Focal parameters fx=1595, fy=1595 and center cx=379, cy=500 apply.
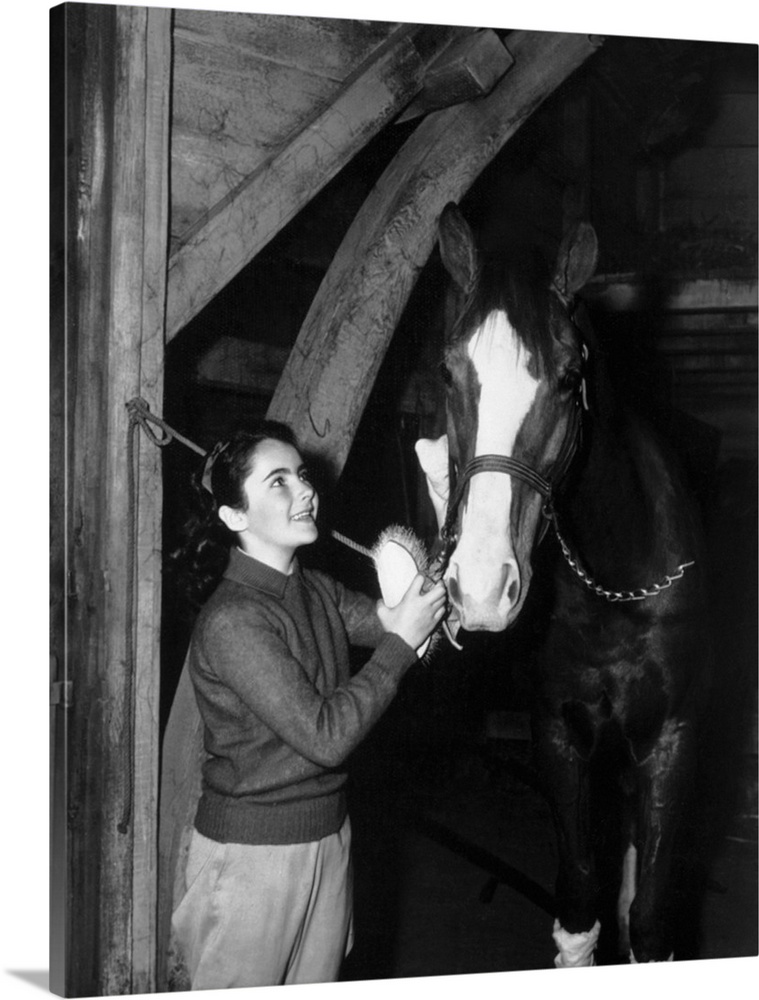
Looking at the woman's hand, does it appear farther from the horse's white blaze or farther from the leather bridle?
the horse's white blaze

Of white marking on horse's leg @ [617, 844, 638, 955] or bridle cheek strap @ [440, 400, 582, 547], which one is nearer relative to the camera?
bridle cheek strap @ [440, 400, 582, 547]

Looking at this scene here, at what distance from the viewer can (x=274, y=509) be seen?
2838mm

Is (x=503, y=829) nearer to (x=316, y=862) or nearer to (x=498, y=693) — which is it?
(x=498, y=693)

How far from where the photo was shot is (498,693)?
122 inches

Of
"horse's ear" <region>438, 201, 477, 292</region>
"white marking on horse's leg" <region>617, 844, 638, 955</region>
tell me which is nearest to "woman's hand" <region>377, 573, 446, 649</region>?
"horse's ear" <region>438, 201, 477, 292</region>

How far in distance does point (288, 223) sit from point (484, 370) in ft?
1.70

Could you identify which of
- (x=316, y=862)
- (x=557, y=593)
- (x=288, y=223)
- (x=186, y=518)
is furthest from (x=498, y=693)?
(x=288, y=223)

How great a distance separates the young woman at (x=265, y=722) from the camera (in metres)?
2.79

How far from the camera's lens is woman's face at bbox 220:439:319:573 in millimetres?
2824

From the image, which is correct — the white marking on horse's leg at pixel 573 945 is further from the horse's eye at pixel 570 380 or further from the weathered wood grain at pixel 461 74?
the weathered wood grain at pixel 461 74

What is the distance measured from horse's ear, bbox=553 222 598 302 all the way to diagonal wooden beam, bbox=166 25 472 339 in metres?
0.43

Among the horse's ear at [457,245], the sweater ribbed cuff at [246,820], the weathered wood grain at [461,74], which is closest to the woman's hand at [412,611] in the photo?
the sweater ribbed cuff at [246,820]

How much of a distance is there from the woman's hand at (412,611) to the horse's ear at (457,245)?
1.82 feet

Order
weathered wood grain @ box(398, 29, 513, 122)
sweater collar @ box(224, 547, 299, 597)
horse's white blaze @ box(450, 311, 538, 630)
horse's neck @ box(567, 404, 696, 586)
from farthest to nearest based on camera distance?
1. weathered wood grain @ box(398, 29, 513, 122)
2. horse's neck @ box(567, 404, 696, 586)
3. sweater collar @ box(224, 547, 299, 597)
4. horse's white blaze @ box(450, 311, 538, 630)
